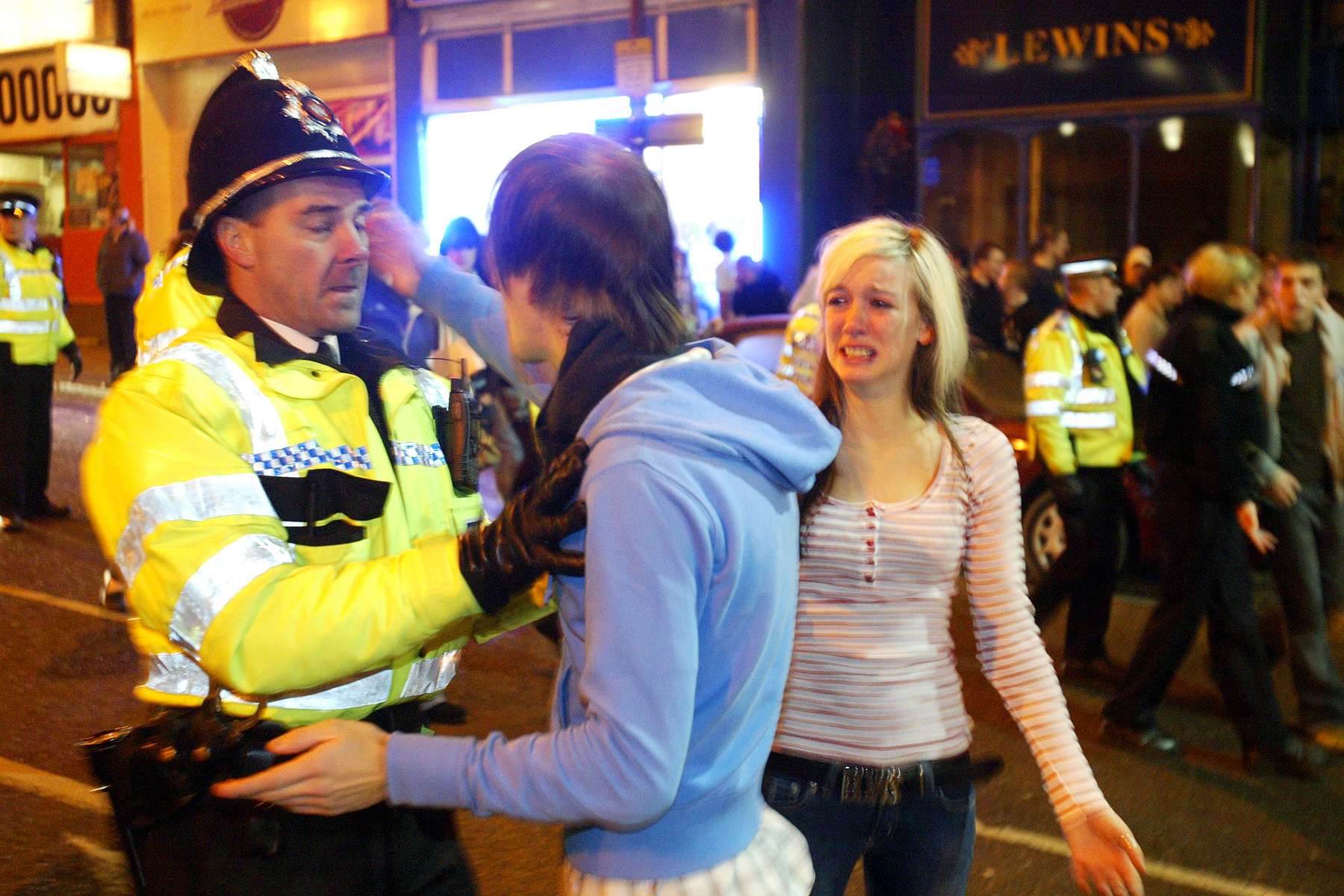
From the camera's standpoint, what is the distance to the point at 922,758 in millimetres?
2221

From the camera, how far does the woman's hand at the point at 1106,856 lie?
2.05 metres

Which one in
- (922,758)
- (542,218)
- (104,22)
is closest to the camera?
(542,218)

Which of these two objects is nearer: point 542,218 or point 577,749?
point 577,749

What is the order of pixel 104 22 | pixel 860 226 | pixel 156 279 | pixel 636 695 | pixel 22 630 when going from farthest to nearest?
pixel 104 22, pixel 22 630, pixel 156 279, pixel 860 226, pixel 636 695

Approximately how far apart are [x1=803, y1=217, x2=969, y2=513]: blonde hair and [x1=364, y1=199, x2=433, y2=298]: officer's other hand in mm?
1020

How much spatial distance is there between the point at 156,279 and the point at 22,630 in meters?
2.65

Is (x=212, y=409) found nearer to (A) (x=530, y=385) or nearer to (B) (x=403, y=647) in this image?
(B) (x=403, y=647)

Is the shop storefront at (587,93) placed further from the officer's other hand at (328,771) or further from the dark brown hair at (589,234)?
the officer's other hand at (328,771)

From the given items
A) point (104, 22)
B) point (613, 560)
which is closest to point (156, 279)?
point (613, 560)

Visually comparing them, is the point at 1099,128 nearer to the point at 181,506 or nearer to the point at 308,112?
the point at 308,112

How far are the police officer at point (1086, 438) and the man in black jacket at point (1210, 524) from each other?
0.70 m

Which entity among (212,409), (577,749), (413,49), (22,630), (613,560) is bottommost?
(22,630)

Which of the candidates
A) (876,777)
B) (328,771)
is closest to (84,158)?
(876,777)

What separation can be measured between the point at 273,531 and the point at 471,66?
54.6ft
